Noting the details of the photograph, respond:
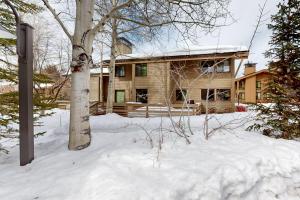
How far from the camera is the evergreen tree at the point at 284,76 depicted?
7.52m

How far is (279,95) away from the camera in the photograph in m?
7.76

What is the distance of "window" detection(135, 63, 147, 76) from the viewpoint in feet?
75.8

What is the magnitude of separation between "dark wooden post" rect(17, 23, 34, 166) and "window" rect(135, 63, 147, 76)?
19.3 m

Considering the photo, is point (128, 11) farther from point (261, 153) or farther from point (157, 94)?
point (157, 94)

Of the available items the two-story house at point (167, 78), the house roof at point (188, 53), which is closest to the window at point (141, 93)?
the two-story house at point (167, 78)

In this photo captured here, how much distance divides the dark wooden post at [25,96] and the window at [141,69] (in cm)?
1932

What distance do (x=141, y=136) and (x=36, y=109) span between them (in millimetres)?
2964

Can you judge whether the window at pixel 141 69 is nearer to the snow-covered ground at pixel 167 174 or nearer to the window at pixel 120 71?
the window at pixel 120 71

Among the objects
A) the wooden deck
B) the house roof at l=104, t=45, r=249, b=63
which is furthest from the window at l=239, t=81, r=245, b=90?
the wooden deck

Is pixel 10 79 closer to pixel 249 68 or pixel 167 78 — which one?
pixel 167 78

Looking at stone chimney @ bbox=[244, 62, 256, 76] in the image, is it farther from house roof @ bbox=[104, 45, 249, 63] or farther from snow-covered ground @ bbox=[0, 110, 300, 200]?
snow-covered ground @ bbox=[0, 110, 300, 200]

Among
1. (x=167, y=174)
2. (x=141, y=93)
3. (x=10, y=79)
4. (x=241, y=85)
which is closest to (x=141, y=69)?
(x=141, y=93)

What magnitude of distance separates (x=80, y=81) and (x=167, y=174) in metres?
2.62

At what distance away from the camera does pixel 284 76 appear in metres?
8.04
